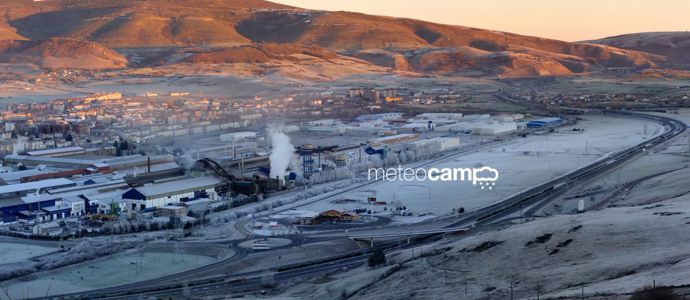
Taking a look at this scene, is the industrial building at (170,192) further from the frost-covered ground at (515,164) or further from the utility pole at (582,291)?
the utility pole at (582,291)

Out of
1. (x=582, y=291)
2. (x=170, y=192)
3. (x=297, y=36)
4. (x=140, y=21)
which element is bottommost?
(x=170, y=192)

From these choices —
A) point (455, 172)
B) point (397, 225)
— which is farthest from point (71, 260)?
point (455, 172)

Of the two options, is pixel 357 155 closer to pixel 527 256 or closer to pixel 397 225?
pixel 397 225

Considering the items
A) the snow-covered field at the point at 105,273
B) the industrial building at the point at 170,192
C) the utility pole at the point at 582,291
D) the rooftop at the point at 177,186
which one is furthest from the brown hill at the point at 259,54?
the utility pole at the point at 582,291

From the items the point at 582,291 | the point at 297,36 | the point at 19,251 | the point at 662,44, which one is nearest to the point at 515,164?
the point at 19,251

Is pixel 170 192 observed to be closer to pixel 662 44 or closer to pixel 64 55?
pixel 64 55

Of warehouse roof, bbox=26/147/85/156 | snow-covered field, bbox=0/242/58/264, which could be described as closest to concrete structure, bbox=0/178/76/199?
snow-covered field, bbox=0/242/58/264

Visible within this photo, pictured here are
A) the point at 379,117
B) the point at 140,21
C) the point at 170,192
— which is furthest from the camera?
the point at 140,21
